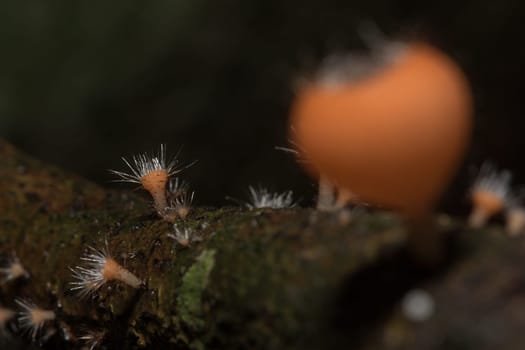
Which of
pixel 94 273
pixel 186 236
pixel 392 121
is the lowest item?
pixel 94 273

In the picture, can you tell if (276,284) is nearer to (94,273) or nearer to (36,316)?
(94,273)

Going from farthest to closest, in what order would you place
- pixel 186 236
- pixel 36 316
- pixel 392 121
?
pixel 36 316 < pixel 186 236 < pixel 392 121

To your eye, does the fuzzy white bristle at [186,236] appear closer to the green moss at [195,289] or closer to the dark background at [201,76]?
the green moss at [195,289]

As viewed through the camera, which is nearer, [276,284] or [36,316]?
[276,284]

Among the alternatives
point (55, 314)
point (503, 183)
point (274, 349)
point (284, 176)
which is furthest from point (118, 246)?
point (284, 176)

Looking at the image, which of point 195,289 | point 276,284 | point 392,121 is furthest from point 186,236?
point 392,121

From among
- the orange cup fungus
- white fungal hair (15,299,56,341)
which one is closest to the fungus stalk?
white fungal hair (15,299,56,341)

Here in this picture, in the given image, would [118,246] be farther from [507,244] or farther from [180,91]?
[180,91]

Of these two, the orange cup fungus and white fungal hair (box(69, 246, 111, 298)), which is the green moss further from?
the orange cup fungus
